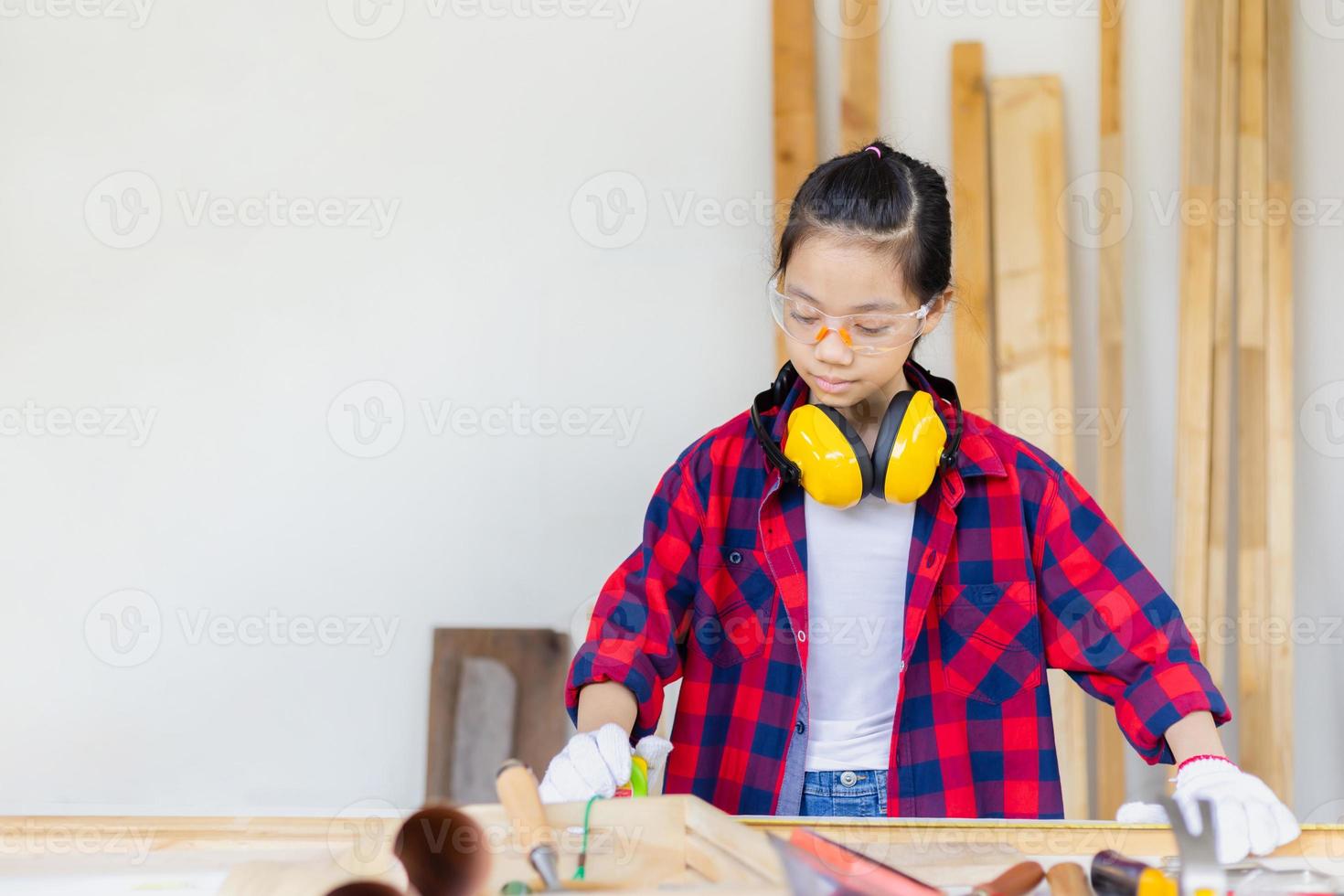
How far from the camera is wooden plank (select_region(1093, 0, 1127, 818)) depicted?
2.58m

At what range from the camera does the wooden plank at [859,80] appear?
2.56 m

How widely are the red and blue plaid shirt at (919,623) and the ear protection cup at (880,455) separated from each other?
118 millimetres

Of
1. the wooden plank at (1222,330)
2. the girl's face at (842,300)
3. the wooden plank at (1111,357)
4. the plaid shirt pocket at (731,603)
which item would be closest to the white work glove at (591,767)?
the plaid shirt pocket at (731,603)

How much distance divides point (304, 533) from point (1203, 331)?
2.13m

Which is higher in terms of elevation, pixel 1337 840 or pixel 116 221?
pixel 116 221

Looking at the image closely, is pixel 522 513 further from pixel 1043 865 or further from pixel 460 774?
pixel 1043 865

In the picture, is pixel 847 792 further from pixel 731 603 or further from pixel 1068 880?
pixel 1068 880

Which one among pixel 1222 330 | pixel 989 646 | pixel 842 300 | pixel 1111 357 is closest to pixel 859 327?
pixel 842 300

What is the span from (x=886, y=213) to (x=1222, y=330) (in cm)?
133

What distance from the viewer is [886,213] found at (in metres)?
1.62

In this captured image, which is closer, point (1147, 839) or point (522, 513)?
point (1147, 839)

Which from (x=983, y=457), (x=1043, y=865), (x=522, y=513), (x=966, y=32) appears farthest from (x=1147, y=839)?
(x=966, y=32)

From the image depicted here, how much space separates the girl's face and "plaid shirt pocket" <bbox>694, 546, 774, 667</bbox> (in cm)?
29

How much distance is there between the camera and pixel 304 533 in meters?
2.77
